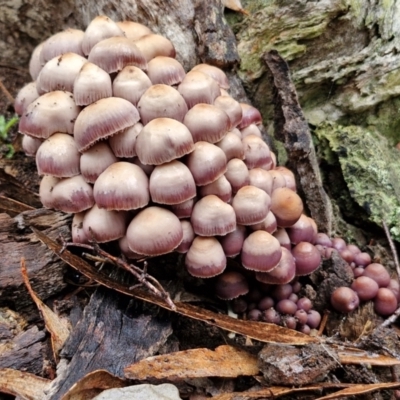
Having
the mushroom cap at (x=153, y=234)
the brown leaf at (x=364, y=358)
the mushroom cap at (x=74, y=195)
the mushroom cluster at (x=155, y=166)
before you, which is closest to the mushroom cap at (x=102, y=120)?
the mushroom cluster at (x=155, y=166)

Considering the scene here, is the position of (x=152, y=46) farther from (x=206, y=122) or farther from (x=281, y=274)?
(x=281, y=274)

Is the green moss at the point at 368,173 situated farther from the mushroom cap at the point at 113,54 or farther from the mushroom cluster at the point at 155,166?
the mushroom cap at the point at 113,54

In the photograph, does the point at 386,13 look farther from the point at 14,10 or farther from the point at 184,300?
the point at 14,10

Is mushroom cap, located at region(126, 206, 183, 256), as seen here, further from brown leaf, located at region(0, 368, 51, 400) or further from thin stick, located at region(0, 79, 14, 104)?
thin stick, located at region(0, 79, 14, 104)

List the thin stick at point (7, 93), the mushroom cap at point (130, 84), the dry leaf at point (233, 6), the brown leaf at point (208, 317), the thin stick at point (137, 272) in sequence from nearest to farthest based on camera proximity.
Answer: the thin stick at point (137, 272) < the brown leaf at point (208, 317) < the mushroom cap at point (130, 84) < the dry leaf at point (233, 6) < the thin stick at point (7, 93)

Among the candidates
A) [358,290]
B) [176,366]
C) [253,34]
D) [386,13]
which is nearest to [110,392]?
[176,366]

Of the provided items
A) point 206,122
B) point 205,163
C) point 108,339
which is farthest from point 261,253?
point 108,339
